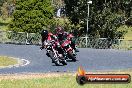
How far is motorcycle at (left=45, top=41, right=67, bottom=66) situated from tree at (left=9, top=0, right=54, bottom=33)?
22.5 m

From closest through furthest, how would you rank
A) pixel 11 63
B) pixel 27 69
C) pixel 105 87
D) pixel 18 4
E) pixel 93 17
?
1. pixel 105 87
2. pixel 27 69
3. pixel 11 63
4. pixel 93 17
5. pixel 18 4

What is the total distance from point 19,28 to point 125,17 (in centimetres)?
1159

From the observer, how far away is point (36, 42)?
44375 millimetres

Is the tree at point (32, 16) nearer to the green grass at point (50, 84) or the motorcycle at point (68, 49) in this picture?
the motorcycle at point (68, 49)

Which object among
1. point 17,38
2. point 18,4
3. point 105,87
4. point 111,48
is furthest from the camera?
point 18,4

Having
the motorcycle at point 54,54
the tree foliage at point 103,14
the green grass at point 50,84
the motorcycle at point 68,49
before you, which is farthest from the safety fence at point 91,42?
the green grass at point 50,84

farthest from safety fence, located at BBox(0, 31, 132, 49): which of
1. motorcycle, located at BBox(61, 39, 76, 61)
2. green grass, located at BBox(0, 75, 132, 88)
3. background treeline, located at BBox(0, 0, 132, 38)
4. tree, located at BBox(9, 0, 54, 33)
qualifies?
green grass, located at BBox(0, 75, 132, 88)

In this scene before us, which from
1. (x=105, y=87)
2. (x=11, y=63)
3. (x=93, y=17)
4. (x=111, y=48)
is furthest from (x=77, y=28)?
(x=105, y=87)

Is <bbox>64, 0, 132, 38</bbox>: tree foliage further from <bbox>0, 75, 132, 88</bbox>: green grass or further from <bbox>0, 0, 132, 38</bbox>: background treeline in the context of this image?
<bbox>0, 75, 132, 88</bbox>: green grass

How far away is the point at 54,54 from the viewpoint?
23.5 m

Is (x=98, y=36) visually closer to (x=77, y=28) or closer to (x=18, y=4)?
(x=77, y=28)

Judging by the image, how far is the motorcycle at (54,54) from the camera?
22.4 m

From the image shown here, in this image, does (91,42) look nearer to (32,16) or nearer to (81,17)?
(81,17)

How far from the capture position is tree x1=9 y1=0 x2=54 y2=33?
155ft
